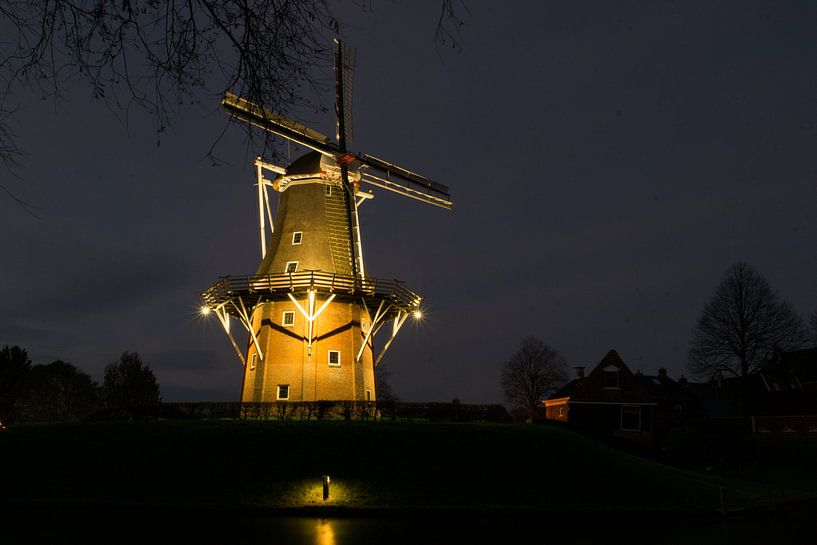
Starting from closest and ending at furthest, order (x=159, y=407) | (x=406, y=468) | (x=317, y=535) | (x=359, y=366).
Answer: (x=317, y=535) < (x=406, y=468) < (x=159, y=407) < (x=359, y=366)

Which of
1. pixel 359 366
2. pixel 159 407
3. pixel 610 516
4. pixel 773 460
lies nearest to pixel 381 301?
pixel 359 366

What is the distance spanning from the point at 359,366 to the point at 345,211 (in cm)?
846

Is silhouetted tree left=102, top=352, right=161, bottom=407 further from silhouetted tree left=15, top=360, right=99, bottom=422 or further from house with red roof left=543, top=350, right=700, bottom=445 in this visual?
house with red roof left=543, top=350, right=700, bottom=445

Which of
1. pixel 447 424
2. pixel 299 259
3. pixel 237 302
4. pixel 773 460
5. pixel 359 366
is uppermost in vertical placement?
pixel 299 259

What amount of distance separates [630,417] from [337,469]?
26424 millimetres

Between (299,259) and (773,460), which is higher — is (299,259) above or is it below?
above

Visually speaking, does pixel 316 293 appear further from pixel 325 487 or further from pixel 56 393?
pixel 56 393

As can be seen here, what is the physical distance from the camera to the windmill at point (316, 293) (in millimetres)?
32656

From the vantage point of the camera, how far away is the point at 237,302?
3431 cm

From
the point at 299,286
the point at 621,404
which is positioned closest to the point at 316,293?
the point at 299,286

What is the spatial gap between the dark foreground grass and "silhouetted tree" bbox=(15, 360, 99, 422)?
5754cm

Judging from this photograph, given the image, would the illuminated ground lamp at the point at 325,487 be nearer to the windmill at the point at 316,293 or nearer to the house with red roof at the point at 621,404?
the windmill at the point at 316,293

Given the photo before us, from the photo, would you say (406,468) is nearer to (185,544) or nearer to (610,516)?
(610,516)

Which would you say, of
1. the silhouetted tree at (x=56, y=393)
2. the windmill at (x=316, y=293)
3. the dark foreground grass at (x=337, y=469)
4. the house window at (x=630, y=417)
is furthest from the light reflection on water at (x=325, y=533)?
the silhouetted tree at (x=56, y=393)
